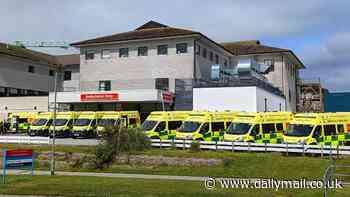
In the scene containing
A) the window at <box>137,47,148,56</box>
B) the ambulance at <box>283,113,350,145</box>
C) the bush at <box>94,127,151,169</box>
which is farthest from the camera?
the window at <box>137,47,148,56</box>

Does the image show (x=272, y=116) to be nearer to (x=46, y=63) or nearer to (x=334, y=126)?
(x=334, y=126)

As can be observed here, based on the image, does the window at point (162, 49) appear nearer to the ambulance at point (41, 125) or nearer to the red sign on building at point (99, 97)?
the red sign on building at point (99, 97)

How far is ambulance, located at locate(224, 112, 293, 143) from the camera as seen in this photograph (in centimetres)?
2869

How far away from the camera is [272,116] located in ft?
98.5

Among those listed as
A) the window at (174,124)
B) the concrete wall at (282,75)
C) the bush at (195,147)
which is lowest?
the bush at (195,147)

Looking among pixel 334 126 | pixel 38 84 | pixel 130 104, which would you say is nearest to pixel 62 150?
pixel 334 126

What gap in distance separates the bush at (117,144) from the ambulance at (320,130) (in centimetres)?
810

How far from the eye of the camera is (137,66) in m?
52.4

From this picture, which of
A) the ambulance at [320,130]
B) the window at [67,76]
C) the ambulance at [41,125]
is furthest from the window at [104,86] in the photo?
the ambulance at [320,130]

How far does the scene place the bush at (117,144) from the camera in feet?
76.6

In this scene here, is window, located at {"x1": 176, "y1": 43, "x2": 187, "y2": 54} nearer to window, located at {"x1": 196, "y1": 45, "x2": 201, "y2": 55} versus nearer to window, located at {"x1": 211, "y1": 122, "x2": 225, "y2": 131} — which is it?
window, located at {"x1": 196, "y1": 45, "x2": 201, "y2": 55}

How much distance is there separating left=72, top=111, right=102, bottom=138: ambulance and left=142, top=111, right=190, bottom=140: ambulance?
9452 mm

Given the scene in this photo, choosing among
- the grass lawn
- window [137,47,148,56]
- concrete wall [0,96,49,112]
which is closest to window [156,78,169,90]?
window [137,47,148,56]

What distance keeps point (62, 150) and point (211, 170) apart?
10.2 metres
